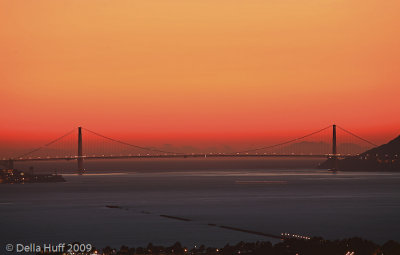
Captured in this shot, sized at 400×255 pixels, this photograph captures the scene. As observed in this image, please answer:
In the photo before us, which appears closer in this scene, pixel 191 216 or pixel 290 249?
pixel 290 249

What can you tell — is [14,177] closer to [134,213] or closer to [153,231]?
[134,213]

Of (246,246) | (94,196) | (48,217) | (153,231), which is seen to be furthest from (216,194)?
(246,246)

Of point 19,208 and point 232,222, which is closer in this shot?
point 232,222

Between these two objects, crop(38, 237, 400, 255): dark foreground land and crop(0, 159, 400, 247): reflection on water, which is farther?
crop(0, 159, 400, 247): reflection on water

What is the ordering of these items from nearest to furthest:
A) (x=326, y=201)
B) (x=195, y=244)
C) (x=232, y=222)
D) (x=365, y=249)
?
(x=365, y=249) < (x=195, y=244) < (x=232, y=222) < (x=326, y=201)

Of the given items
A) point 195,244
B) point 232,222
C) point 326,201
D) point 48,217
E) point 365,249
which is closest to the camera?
point 365,249

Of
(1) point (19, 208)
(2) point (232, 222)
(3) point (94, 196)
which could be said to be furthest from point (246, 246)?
(3) point (94, 196)

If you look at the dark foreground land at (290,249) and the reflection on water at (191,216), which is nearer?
the dark foreground land at (290,249)

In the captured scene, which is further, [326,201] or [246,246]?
[326,201]

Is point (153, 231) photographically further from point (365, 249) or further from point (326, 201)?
point (326, 201)
